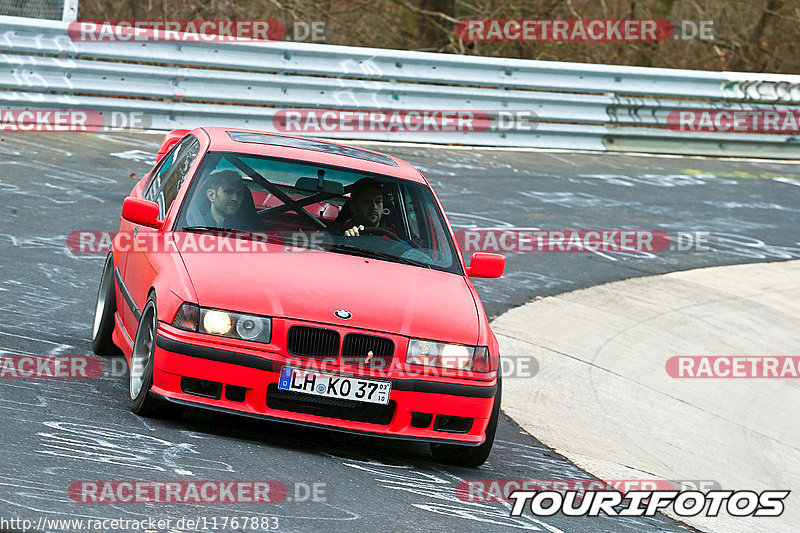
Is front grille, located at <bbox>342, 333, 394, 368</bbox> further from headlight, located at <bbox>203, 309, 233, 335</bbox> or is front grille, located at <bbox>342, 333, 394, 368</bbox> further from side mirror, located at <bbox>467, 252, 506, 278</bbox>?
side mirror, located at <bbox>467, 252, 506, 278</bbox>

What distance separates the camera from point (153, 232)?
22.9ft

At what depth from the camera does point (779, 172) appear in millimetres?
19312

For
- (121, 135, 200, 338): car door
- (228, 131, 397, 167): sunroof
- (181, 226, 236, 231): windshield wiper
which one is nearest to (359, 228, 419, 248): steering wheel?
(228, 131, 397, 167): sunroof

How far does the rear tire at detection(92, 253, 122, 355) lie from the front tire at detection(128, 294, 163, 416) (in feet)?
3.62

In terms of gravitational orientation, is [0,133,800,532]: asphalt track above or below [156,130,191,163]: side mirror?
below

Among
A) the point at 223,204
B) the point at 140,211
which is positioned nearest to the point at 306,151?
the point at 223,204

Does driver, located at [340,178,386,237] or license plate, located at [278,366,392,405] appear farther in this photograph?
driver, located at [340,178,386,237]

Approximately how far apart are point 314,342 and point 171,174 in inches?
83.3

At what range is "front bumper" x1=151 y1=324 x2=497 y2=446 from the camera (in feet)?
19.3

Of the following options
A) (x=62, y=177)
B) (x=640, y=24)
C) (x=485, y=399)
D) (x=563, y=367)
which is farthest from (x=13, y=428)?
(x=640, y=24)

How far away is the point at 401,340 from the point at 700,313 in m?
6.74

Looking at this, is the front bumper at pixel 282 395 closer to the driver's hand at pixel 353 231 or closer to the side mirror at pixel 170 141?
the driver's hand at pixel 353 231

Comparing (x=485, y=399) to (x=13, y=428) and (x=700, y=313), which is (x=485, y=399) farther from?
(x=700, y=313)

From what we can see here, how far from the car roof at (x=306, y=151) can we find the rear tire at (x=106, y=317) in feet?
3.50
